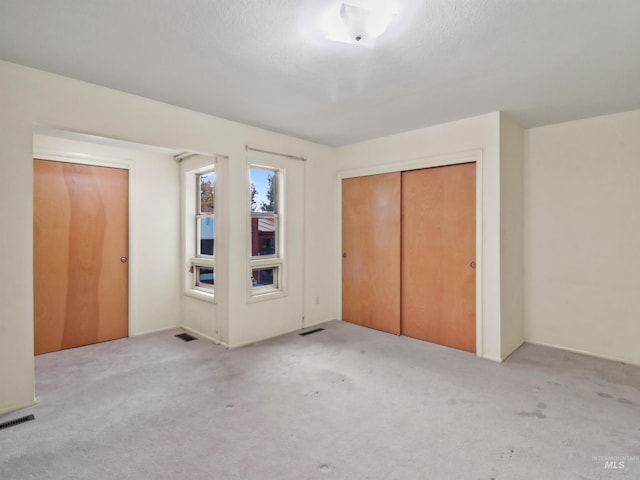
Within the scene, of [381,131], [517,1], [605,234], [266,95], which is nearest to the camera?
[517,1]

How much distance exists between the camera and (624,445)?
2004 mm

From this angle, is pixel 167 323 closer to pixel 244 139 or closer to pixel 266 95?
pixel 244 139

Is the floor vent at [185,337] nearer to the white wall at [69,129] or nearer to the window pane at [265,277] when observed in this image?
the white wall at [69,129]

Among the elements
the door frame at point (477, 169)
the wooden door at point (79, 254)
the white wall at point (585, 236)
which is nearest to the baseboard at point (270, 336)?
the wooden door at point (79, 254)

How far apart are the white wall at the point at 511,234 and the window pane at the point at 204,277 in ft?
11.2

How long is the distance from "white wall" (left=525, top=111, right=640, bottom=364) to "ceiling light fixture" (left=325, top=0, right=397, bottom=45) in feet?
9.33

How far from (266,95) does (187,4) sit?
1.19m

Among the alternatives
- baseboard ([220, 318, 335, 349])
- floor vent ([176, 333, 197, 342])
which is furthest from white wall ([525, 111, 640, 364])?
floor vent ([176, 333, 197, 342])

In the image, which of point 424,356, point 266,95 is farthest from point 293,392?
point 266,95

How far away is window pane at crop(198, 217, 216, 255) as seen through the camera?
4.46 metres

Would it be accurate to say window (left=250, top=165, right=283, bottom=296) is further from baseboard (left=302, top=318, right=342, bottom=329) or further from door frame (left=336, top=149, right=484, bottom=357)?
door frame (left=336, top=149, right=484, bottom=357)

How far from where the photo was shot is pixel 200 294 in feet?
13.6

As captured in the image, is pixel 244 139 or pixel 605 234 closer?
pixel 605 234

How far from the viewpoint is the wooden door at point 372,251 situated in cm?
421
